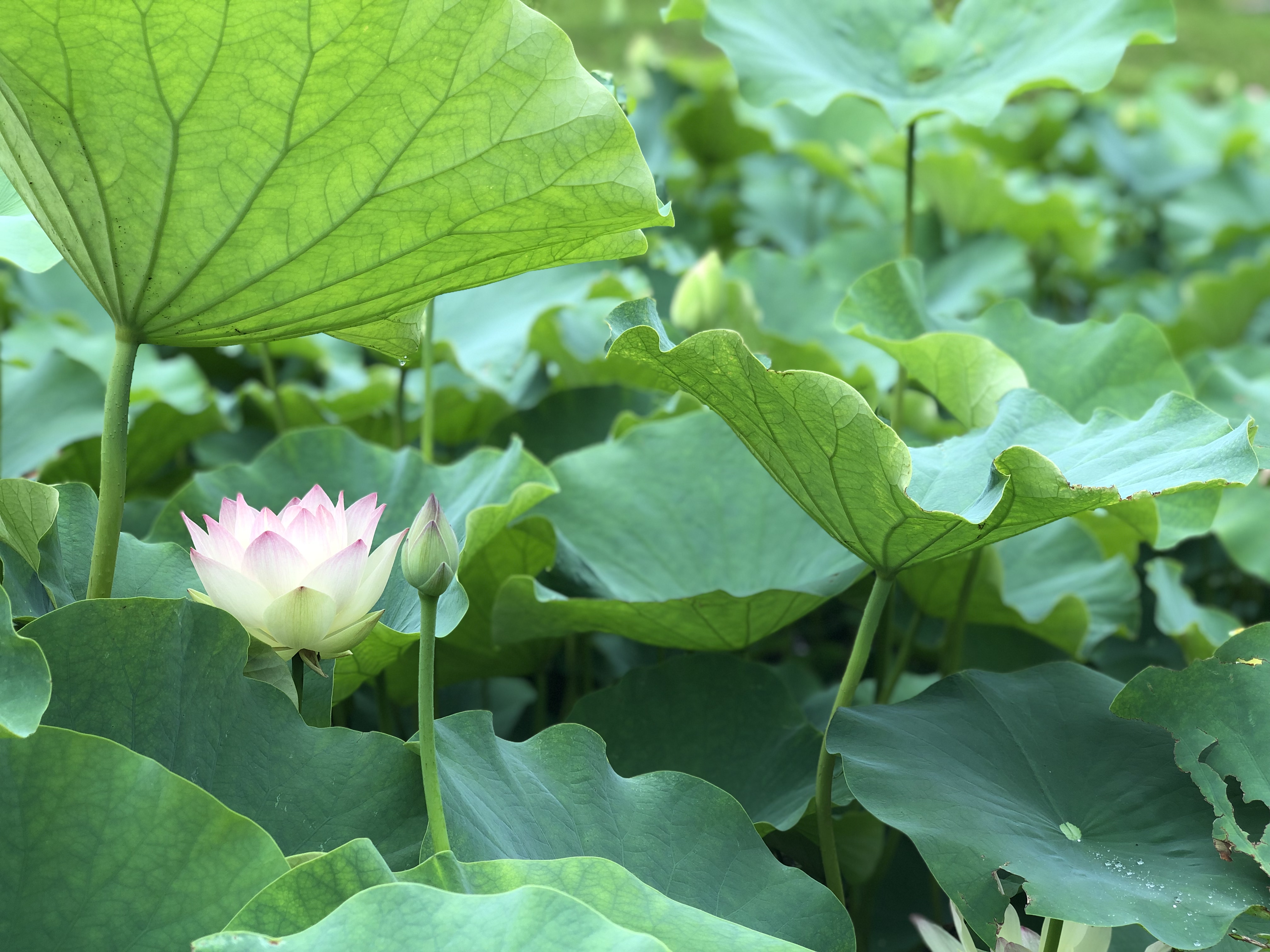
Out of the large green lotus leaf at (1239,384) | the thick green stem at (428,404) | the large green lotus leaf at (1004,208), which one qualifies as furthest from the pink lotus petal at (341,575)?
the large green lotus leaf at (1004,208)

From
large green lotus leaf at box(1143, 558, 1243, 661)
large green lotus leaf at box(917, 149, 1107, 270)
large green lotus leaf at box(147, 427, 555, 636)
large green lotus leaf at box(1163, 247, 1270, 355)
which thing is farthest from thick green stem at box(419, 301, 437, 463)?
large green lotus leaf at box(1163, 247, 1270, 355)

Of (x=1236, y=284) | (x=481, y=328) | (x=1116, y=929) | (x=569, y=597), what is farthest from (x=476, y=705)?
(x=1236, y=284)

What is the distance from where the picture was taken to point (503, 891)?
22.2 inches

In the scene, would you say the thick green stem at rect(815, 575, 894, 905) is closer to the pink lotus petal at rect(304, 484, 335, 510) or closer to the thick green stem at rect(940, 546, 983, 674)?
the thick green stem at rect(940, 546, 983, 674)

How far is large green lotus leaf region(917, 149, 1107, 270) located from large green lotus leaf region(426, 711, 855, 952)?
5.73 ft

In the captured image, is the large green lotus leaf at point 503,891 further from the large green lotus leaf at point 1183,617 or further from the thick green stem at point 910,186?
the thick green stem at point 910,186

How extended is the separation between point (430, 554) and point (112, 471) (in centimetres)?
27

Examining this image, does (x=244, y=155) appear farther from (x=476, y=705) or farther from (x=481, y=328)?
(x=481, y=328)

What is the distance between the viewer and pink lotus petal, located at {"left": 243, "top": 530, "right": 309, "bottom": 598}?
2.20 ft

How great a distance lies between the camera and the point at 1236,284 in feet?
7.16

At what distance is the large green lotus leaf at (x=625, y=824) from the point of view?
2.17 feet

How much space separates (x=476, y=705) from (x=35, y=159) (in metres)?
0.74

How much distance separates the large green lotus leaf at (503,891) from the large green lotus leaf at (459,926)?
0.7 inches

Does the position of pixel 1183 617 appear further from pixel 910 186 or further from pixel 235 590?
pixel 235 590
